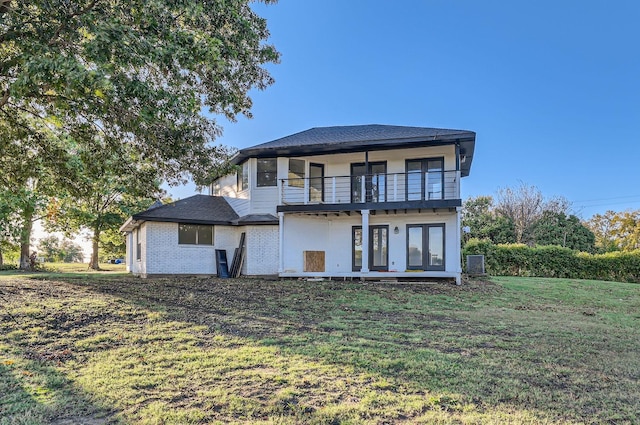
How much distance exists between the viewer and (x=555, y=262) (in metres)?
20.5

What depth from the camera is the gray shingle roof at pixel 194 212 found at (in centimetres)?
1570

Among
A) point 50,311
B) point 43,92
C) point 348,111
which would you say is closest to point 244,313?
point 50,311

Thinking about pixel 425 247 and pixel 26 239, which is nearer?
pixel 425 247

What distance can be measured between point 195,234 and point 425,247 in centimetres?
867

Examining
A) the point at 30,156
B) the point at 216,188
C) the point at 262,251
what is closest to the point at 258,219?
the point at 262,251

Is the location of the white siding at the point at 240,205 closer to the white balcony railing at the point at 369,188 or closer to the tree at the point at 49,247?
the white balcony railing at the point at 369,188

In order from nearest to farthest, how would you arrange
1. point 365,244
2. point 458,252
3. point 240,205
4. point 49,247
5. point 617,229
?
point 458,252 < point 365,244 < point 240,205 < point 617,229 < point 49,247

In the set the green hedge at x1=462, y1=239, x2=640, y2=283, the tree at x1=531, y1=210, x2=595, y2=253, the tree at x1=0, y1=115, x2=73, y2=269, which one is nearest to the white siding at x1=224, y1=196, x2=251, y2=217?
the tree at x1=0, y1=115, x2=73, y2=269

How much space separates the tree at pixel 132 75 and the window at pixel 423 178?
713cm

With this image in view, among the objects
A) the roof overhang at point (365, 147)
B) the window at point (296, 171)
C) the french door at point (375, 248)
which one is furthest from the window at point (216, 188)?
the french door at point (375, 248)

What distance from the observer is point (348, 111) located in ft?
74.5

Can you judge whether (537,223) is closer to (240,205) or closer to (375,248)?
(375,248)

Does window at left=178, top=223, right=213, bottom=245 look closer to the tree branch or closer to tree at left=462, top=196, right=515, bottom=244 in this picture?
the tree branch

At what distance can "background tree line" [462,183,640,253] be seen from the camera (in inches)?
1127
